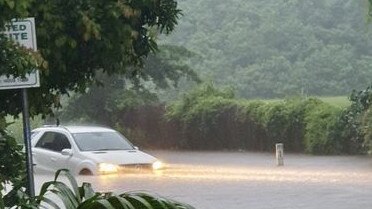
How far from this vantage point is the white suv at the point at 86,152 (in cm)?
2145

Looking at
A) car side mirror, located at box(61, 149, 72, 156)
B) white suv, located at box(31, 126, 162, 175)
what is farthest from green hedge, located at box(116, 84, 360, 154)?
car side mirror, located at box(61, 149, 72, 156)

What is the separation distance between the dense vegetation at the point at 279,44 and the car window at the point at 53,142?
1230 inches

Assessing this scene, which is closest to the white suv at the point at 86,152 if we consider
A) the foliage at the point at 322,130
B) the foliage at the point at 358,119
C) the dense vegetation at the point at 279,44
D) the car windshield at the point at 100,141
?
the car windshield at the point at 100,141

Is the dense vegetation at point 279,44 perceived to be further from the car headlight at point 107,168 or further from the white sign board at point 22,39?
the white sign board at point 22,39

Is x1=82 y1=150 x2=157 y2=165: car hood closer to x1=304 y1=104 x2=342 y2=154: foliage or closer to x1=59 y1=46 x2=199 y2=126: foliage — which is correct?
x1=304 y1=104 x2=342 y2=154: foliage

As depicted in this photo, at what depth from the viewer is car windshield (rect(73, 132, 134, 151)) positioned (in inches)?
888

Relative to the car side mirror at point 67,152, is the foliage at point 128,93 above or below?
above

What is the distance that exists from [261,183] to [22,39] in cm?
1481

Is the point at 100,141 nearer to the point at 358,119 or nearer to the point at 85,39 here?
the point at 358,119

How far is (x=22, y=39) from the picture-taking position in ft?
22.2

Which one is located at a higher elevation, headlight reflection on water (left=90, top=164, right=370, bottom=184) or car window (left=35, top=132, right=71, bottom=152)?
car window (left=35, top=132, right=71, bottom=152)

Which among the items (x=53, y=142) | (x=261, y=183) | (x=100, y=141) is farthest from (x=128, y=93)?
(x=261, y=183)

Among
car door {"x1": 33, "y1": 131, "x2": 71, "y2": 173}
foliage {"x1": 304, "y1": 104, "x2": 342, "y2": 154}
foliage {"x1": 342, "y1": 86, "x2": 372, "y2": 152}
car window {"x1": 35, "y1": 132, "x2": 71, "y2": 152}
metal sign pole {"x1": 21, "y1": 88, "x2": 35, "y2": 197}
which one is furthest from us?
foliage {"x1": 304, "y1": 104, "x2": 342, "y2": 154}

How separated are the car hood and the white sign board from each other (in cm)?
1428
